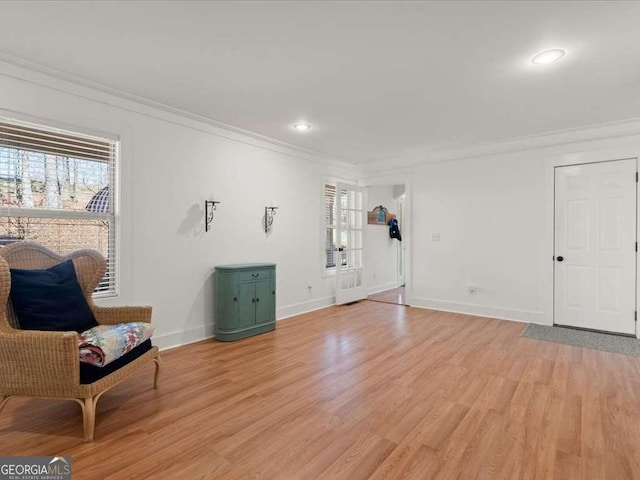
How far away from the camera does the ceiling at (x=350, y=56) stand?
6.70 feet

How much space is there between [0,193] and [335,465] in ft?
A: 10.3

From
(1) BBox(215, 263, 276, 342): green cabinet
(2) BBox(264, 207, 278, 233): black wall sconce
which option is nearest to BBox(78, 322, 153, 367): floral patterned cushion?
(1) BBox(215, 263, 276, 342): green cabinet

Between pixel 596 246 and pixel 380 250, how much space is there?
11.9ft

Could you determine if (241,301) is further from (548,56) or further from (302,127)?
(548,56)

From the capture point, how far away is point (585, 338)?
391 cm

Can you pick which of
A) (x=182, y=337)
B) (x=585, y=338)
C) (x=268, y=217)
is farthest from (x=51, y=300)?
(x=585, y=338)

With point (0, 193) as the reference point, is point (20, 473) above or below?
below

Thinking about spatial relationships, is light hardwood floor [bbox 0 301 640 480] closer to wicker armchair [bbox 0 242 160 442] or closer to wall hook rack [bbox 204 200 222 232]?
wicker armchair [bbox 0 242 160 442]

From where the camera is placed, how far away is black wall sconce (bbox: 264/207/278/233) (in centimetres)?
468

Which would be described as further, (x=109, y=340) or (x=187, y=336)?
(x=187, y=336)

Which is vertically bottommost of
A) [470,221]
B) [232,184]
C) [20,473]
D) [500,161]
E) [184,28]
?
[20,473]

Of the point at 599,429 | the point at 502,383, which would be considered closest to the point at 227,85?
the point at 502,383

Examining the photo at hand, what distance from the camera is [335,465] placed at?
5.82 feet

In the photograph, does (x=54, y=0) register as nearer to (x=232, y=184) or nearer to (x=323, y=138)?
(x=232, y=184)
